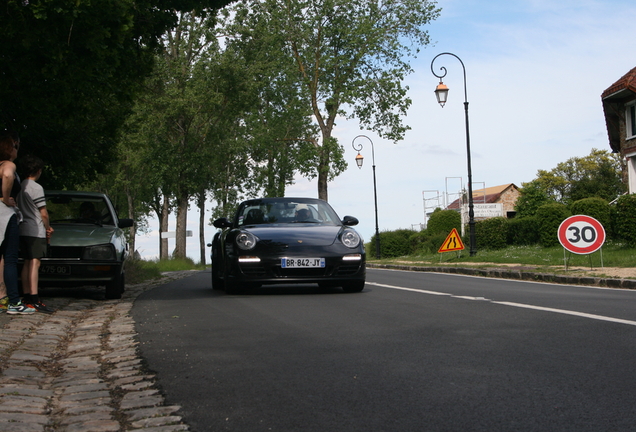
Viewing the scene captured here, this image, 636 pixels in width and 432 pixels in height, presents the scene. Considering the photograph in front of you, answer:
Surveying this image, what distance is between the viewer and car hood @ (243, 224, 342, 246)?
11.4 metres

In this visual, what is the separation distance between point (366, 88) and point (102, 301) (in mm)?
32219

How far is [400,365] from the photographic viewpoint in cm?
527

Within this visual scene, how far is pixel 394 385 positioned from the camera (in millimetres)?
4625

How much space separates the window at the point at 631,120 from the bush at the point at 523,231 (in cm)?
825

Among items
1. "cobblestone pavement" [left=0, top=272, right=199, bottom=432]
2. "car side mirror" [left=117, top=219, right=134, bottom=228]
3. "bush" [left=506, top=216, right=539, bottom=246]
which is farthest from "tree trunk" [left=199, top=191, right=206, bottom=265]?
"cobblestone pavement" [left=0, top=272, right=199, bottom=432]

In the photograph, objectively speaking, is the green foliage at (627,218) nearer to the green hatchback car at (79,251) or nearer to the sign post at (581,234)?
the sign post at (581,234)

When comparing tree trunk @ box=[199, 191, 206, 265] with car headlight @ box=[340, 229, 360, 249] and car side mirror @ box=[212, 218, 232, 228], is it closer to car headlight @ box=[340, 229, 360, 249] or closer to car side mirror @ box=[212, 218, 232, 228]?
car side mirror @ box=[212, 218, 232, 228]

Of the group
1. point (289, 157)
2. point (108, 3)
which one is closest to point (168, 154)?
point (289, 157)

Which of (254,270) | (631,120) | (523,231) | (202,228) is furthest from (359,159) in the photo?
(254,270)

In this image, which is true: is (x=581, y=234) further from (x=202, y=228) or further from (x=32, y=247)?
(x=202, y=228)

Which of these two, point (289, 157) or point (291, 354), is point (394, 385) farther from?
point (289, 157)

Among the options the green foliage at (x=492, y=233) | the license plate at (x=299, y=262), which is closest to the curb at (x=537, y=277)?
the license plate at (x=299, y=262)

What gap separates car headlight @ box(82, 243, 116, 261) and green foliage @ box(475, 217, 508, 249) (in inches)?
1038

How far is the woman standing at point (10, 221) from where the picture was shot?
331 inches
